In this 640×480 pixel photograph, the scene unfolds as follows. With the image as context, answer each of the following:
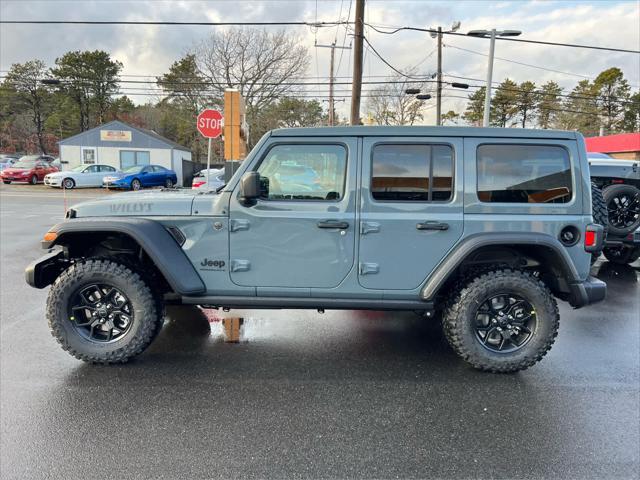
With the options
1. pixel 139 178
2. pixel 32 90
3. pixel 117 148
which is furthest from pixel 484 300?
pixel 32 90

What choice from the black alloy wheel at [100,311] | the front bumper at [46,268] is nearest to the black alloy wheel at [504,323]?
the black alloy wheel at [100,311]

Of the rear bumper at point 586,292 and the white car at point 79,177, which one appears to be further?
the white car at point 79,177

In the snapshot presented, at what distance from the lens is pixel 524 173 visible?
129 inches

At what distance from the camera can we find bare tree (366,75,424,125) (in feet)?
116

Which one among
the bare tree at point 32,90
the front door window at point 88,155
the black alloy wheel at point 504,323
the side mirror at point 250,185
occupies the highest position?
the bare tree at point 32,90

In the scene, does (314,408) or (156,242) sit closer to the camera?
(314,408)

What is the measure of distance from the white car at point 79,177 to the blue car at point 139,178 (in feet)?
1.77

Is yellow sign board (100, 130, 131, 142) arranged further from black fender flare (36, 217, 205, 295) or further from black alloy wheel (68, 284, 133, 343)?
black alloy wheel (68, 284, 133, 343)

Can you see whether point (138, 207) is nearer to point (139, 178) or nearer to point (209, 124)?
point (209, 124)

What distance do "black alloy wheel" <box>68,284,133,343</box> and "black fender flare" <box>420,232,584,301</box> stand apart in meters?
2.48

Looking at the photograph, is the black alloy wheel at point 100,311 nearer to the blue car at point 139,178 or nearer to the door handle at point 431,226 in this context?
the door handle at point 431,226

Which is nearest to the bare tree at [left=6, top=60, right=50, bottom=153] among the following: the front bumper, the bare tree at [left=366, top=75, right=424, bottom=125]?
the bare tree at [left=366, top=75, right=424, bottom=125]

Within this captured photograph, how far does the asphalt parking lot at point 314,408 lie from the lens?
7.47 feet

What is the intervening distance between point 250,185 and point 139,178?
2203 cm
